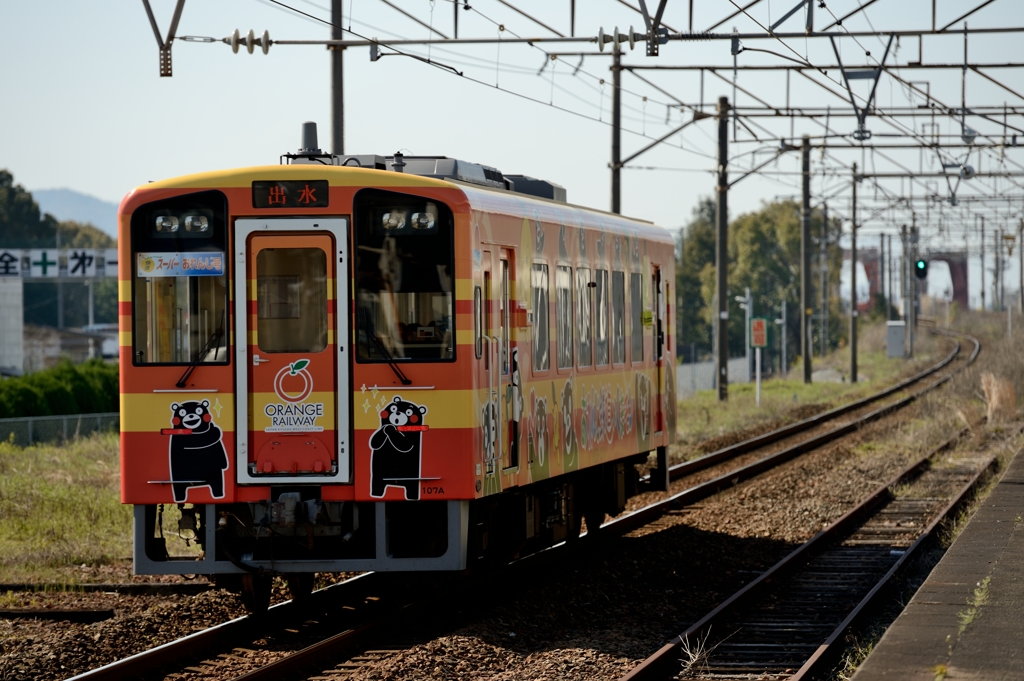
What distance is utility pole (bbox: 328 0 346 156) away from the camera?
51.5 feet

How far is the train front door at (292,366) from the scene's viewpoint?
957 centimetres

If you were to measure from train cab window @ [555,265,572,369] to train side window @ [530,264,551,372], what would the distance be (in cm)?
27

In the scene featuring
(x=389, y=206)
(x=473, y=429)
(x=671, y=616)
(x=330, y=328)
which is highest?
(x=389, y=206)

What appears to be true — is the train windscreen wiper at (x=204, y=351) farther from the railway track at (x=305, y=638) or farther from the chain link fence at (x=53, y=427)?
the chain link fence at (x=53, y=427)

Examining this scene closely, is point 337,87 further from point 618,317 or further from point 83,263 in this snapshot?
point 83,263

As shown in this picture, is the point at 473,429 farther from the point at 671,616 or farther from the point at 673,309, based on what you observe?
the point at 673,309

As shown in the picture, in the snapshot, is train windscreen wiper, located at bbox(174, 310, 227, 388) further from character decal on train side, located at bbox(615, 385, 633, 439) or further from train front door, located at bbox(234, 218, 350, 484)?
character decal on train side, located at bbox(615, 385, 633, 439)

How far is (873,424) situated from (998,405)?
119 inches

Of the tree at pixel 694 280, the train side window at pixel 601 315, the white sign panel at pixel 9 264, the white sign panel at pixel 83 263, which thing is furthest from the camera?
the tree at pixel 694 280

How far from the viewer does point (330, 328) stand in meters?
9.57

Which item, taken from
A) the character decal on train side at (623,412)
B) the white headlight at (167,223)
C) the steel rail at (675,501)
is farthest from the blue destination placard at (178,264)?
the character decal on train side at (623,412)

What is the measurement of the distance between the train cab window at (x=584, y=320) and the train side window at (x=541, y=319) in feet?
2.75

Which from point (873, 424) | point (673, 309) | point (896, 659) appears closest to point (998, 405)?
point (873, 424)

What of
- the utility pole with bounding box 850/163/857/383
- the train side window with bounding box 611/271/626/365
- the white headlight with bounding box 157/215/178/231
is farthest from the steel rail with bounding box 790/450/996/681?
the utility pole with bounding box 850/163/857/383
